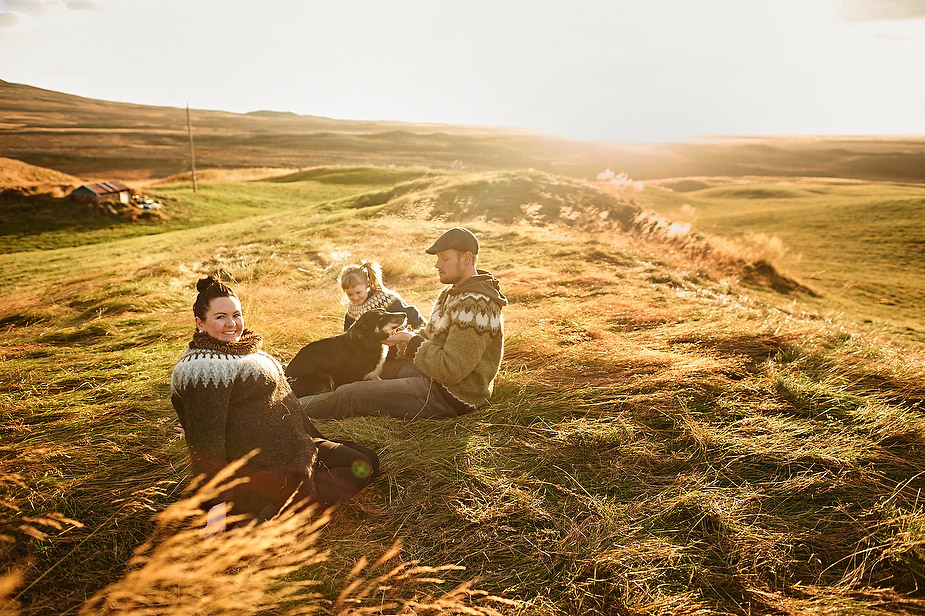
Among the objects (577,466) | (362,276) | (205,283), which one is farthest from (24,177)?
(577,466)

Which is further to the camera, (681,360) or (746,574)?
(681,360)

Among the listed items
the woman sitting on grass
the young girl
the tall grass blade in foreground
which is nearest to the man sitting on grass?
the young girl

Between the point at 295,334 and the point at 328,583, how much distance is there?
11.9ft

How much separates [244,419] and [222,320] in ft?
1.68

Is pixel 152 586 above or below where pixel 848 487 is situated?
below

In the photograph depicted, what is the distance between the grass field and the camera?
2.38m

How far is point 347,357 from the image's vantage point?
4.10 m

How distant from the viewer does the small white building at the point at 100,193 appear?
22.1 metres

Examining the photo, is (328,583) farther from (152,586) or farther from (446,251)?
(446,251)

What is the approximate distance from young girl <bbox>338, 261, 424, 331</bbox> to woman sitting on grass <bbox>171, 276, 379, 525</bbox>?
1889 mm

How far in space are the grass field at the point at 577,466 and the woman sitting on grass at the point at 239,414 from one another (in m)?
0.30

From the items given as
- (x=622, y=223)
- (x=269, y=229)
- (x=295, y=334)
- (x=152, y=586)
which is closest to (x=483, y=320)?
(x=152, y=586)

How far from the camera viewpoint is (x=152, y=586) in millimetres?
2293

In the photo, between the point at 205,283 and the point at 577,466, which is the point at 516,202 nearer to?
the point at 577,466
